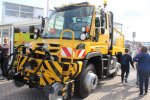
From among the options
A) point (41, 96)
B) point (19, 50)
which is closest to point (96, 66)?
point (41, 96)

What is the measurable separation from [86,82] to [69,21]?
203cm

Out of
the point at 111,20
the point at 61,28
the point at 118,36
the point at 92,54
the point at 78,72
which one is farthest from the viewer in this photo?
the point at 118,36

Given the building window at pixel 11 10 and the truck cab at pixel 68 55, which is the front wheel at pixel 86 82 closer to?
the truck cab at pixel 68 55

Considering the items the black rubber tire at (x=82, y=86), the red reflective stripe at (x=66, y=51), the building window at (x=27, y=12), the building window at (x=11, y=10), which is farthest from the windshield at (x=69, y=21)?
the building window at (x=27, y=12)

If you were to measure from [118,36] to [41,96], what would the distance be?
16.7 feet

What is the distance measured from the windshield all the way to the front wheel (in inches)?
41.2

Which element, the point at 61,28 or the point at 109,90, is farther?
the point at 109,90

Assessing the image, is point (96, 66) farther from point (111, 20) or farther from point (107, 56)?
point (111, 20)

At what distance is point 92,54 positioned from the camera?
7.30 meters

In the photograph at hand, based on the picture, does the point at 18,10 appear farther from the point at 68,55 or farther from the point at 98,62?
the point at 68,55

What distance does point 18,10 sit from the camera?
89.1 feet

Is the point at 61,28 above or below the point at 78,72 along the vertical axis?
above

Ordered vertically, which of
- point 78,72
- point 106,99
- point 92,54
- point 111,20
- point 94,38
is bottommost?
point 106,99

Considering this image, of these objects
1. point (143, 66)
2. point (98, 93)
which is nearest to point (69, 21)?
point (98, 93)
